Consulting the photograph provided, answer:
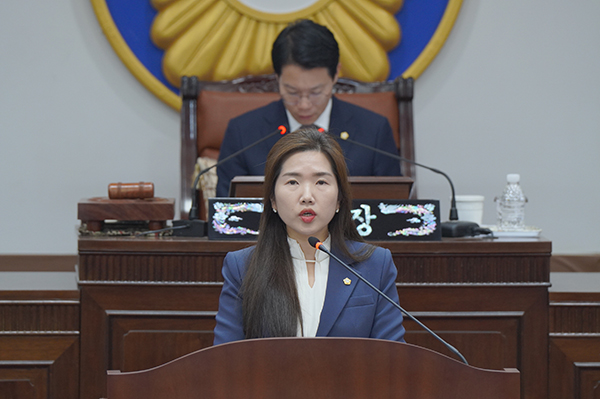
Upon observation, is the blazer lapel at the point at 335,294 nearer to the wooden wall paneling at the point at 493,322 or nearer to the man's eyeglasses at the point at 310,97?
the wooden wall paneling at the point at 493,322

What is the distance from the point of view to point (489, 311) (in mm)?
1915

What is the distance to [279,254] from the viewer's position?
137 centimetres

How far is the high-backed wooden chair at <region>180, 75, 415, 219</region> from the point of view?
2.86m

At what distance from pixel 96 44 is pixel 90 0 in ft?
0.64

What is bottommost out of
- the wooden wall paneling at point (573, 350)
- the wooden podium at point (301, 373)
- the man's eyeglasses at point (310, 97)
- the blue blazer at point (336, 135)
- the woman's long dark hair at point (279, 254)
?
the wooden wall paneling at point (573, 350)

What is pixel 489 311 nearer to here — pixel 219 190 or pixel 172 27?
pixel 219 190

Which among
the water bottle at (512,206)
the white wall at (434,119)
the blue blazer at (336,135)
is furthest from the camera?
the white wall at (434,119)

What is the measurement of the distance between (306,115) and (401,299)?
2.90ft

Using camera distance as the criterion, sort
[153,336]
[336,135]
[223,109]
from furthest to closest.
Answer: [223,109] → [336,135] → [153,336]

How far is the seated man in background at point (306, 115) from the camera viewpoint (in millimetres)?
2398

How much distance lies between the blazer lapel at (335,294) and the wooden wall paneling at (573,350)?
85 centimetres

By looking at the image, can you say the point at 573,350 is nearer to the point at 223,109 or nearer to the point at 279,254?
the point at 279,254

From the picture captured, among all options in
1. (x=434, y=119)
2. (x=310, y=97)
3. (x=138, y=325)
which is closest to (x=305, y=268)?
(x=138, y=325)

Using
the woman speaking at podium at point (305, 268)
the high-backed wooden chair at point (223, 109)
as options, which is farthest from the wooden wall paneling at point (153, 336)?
the high-backed wooden chair at point (223, 109)
